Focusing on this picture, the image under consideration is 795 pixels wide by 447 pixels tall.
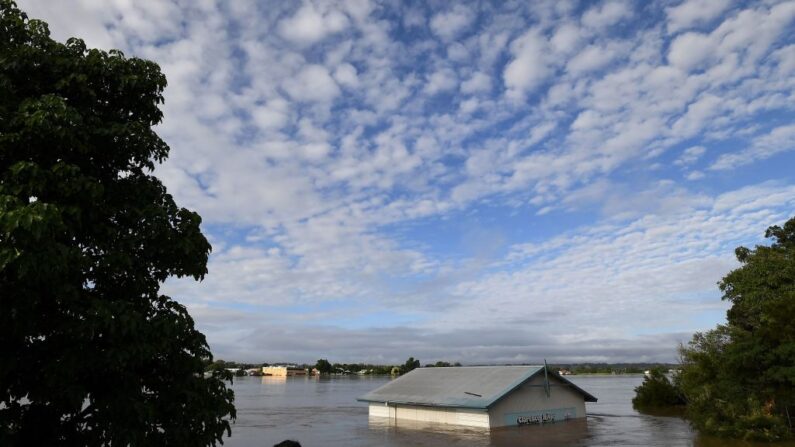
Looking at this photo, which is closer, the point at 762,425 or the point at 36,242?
the point at 36,242

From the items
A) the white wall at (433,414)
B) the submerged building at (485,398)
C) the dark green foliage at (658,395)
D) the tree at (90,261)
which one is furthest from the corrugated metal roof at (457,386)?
the tree at (90,261)

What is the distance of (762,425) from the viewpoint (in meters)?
27.0

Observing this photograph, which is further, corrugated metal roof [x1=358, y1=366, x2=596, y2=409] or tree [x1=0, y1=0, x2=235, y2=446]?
corrugated metal roof [x1=358, y1=366, x2=596, y2=409]

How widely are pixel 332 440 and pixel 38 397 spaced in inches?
1004

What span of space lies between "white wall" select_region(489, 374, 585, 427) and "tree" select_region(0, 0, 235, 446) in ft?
95.4

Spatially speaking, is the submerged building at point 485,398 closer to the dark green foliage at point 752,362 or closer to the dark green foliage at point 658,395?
the dark green foliage at point 752,362

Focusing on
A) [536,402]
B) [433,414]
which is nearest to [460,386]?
[433,414]

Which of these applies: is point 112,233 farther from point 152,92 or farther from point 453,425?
point 453,425

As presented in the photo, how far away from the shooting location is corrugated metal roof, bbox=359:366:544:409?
35.1 m

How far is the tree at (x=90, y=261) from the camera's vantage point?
7.20 metres

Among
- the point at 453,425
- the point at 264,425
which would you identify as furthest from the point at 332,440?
the point at 264,425

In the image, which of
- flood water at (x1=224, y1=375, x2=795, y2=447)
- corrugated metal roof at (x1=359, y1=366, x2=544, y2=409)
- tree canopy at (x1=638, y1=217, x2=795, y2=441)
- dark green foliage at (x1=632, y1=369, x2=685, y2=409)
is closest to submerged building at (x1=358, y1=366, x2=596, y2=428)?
corrugated metal roof at (x1=359, y1=366, x2=544, y2=409)

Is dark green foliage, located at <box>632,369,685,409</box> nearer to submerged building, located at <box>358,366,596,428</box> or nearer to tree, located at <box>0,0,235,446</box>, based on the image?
submerged building, located at <box>358,366,596,428</box>

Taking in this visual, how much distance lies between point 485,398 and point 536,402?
5.53 m
